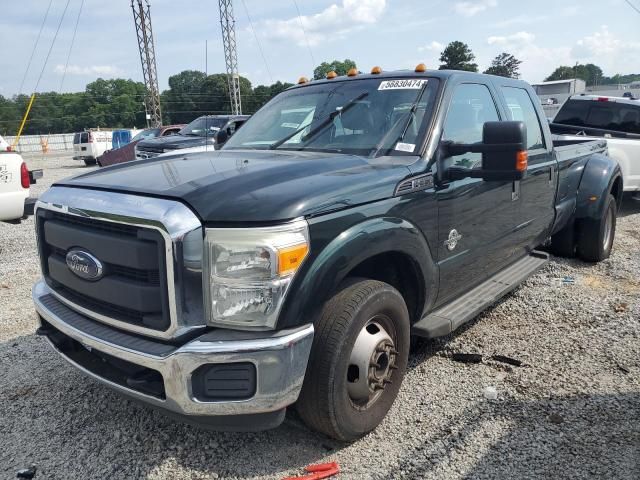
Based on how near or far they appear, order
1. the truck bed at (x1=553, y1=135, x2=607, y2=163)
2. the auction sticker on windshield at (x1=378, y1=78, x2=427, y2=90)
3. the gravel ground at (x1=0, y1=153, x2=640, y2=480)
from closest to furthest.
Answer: the gravel ground at (x1=0, y1=153, x2=640, y2=480) < the auction sticker on windshield at (x1=378, y1=78, x2=427, y2=90) < the truck bed at (x1=553, y1=135, x2=607, y2=163)

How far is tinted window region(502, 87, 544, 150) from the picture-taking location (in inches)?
170

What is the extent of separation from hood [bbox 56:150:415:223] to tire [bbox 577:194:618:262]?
354cm

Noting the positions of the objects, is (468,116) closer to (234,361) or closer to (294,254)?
(294,254)

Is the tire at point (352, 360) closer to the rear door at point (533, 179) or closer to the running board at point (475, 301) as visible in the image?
the running board at point (475, 301)

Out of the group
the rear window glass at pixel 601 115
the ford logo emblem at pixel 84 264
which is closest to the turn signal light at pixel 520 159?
the ford logo emblem at pixel 84 264

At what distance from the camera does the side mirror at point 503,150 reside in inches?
110

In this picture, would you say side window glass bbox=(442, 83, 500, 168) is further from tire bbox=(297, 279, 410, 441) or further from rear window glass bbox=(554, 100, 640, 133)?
rear window glass bbox=(554, 100, 640, 133)

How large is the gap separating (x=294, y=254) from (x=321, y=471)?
111 centimetres

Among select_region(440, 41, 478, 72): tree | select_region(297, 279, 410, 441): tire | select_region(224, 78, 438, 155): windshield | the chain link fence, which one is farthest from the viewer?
select_region(440, 41, 478, 72): tree

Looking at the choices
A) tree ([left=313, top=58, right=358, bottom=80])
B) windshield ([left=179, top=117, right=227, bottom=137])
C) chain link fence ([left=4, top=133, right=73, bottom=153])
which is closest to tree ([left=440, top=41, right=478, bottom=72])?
tree ([left=313, top=58, right=358, bottom=80])

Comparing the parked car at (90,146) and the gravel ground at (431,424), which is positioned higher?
the parked car at (90,146)

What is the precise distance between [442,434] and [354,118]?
199 cm

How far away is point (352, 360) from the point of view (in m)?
2.62

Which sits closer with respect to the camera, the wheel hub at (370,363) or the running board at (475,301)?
the wheel hub at (370,363)
